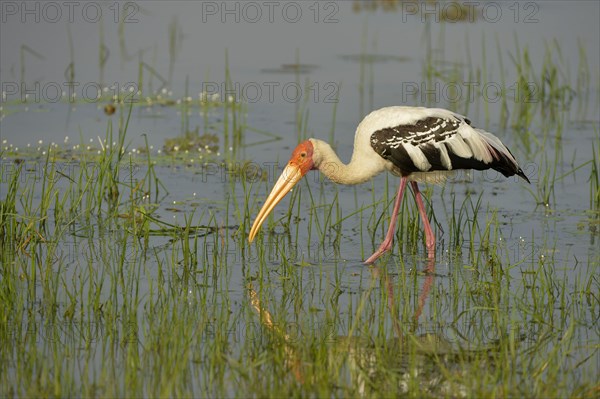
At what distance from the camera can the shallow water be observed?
21.4 ft

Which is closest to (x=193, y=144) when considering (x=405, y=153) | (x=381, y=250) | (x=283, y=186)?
(x=283, y=186)

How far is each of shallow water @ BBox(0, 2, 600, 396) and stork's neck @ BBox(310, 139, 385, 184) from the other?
7.7 inches

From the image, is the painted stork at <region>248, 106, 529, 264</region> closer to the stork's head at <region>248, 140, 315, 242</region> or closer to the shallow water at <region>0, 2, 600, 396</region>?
the stork's head at <region>248, 140, 315, 242</region>

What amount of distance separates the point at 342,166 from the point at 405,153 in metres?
0.50

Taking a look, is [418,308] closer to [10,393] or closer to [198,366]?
[198,366]

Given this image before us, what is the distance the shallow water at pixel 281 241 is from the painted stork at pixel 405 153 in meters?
0.20

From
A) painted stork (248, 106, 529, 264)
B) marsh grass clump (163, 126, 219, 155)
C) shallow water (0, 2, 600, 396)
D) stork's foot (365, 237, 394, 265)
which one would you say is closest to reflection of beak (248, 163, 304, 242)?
painted stork (248, 106, 529, 264)

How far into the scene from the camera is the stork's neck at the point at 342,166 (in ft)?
29.7

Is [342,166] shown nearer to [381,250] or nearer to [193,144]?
[381,250]

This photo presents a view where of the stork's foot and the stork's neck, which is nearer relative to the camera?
the stork's foot

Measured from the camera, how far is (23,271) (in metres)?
7.77

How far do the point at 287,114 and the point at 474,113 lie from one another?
6.52 ft

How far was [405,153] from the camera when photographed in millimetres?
8898

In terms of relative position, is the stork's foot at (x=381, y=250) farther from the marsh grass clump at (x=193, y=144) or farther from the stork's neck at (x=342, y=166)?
the marsh grass clump at (x=193, y=144)
